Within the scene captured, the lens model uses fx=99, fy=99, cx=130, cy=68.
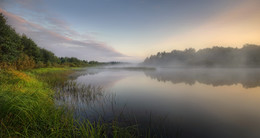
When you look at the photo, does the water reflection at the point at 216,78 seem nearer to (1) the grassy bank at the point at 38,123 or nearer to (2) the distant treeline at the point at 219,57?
(1) the grassy bank at the point at 38,123

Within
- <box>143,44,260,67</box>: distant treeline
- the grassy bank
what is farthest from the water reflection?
<box>143,44,260,67</box>: distant treeline

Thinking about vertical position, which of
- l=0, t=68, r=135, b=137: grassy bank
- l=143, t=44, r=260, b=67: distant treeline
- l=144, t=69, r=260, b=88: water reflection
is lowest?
l=144, t=69, r=260, b=88: water reflection

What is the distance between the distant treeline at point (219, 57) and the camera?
3132 inches

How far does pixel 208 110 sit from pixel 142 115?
4630 millimetres

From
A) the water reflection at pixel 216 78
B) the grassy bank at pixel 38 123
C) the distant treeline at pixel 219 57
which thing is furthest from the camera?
the distant treeline at pixel 219 57

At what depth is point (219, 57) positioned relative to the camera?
9719cm

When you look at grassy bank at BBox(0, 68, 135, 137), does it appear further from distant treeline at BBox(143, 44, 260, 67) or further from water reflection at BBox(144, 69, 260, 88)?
distant treeline at BBox(143, 44, 260, 67)

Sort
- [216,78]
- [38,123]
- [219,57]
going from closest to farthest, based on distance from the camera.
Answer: [38,123] < [216,78] < [219,57]

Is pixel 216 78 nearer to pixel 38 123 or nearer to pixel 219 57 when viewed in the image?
pixel 38 123

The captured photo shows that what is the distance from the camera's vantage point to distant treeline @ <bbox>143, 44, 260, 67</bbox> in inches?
3132

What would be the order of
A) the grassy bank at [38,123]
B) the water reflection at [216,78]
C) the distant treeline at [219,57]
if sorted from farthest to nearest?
the distant treeline at [219,57] → the water reflection at [216,78] → the grassy bank at [38,123]

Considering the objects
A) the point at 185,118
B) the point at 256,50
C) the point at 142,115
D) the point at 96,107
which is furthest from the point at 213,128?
the point at 256,50

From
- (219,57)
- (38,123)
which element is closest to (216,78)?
(38,123)

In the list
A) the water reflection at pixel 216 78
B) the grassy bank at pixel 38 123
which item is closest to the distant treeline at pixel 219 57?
the water reflection at pixel 216 78
